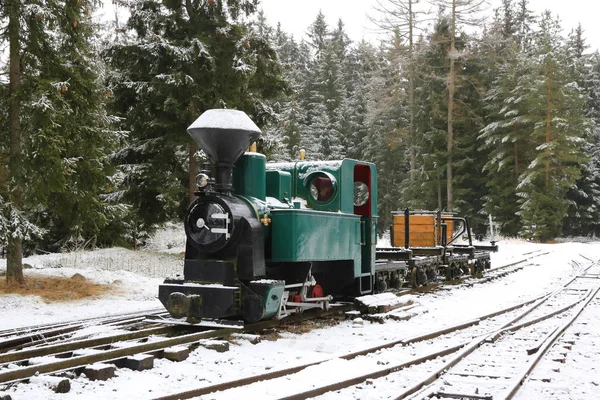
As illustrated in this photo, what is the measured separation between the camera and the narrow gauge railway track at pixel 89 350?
548cm

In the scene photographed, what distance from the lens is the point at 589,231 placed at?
4800 centimetres

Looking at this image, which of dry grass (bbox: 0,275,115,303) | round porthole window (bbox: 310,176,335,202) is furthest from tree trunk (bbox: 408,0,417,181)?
round porthole window (bbox: 310,176,335,202)

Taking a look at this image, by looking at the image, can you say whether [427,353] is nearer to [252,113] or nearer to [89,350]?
[89,350]

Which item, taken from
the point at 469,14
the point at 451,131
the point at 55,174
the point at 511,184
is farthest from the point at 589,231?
the point at 55,174

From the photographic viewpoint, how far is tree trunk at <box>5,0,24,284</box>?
1233cm

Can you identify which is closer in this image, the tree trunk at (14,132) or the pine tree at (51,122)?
the pine tree at (51,122)

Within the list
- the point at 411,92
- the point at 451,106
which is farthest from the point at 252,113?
the point at 411,92

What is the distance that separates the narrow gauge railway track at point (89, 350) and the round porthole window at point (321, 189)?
89.5 inches

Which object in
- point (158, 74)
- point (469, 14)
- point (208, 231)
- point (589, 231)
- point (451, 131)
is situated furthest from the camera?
point (589, 231)

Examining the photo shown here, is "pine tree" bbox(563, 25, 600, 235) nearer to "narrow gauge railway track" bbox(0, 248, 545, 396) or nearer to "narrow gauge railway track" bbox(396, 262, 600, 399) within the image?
"narrow gauge railway track" bbox(396, 262, 600, 399)

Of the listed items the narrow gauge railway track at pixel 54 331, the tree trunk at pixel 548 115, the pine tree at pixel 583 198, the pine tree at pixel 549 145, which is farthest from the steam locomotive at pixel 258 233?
the pine tree at pixel 583 198

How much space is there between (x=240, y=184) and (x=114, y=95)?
1125 cm

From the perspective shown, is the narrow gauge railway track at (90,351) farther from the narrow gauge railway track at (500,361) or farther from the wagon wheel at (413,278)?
the wagon wheel at (413,278)

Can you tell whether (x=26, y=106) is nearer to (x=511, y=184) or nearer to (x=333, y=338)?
(x=333, y=338)
